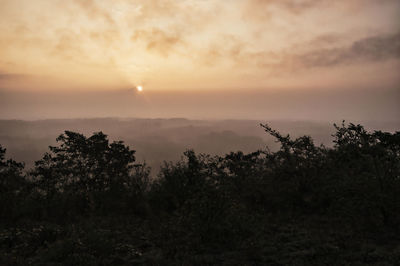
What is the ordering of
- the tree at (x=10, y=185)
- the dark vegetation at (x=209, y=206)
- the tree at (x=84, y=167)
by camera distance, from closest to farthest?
1. the dark vegetation at (x=209, y=206)
2. the tree at (x=10, y=185)
3. the tree at (x=84, y=167)

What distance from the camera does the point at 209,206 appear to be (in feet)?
33.5

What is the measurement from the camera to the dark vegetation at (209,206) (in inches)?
345

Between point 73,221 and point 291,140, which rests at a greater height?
point 291,140

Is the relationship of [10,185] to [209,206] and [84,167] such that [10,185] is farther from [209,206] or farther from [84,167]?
[209,206]

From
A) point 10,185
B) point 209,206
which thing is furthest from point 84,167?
point 209,206

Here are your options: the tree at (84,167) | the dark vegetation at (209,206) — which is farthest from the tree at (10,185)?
the tree at (84,167)

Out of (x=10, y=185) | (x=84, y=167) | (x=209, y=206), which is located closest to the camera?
(x=209, y=206)

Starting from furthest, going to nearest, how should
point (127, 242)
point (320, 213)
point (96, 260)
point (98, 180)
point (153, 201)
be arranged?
point (98, 180) → point (153, 201) → point (320, 213) → point (127, 242) → point (96, 260)

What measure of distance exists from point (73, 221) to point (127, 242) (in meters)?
6.88

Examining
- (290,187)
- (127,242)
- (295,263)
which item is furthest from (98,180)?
(295,263)

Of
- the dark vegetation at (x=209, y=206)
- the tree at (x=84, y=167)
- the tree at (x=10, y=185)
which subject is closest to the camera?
the dark vegetation at (x=209, y=206)

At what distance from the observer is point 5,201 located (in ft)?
55.2

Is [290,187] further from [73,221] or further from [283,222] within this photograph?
[73,221]

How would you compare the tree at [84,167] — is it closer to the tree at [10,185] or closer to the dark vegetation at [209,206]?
the dark vegetation at [209,206]
